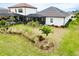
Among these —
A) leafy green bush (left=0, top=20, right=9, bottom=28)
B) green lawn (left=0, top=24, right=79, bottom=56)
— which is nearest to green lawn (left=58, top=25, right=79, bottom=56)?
green lawn (left=0, top=24, right=79, bottom=56)

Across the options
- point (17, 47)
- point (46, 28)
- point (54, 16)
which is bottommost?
point (17, 47)

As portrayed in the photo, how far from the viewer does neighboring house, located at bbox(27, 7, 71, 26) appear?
1.91 m

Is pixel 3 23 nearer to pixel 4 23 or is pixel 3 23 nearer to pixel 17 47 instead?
pixel 4 23

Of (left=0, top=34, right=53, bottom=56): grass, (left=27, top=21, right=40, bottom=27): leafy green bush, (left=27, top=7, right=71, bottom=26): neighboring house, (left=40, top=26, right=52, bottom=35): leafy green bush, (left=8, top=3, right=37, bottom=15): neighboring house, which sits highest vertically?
(left=8, top=3, right=37, bottom=15): neighboring house

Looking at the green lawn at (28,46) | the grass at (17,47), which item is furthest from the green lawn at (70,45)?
the grass at (17,47)

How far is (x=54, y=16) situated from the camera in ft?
6.28

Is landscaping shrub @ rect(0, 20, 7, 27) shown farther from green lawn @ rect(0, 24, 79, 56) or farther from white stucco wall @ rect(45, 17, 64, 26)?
white stucco wall @ rect(45, 17, 64, 26)

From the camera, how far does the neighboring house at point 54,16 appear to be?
1906 millimetres

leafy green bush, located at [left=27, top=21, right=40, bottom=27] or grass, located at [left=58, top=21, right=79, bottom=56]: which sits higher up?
leafy green bush, located at [left=27, top=21, right=40, bottom=27]

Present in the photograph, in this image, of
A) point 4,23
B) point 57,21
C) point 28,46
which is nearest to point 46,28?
point 57,21

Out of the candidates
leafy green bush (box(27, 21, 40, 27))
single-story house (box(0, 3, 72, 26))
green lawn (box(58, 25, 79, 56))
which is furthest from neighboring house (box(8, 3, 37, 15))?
green lawn (box(58, 25, 79, 56))

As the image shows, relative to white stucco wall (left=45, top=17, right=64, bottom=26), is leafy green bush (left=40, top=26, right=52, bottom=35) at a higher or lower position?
lower

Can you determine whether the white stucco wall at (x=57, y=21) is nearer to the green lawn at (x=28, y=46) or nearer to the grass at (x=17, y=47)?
the green lawn at (x=28, y=46)

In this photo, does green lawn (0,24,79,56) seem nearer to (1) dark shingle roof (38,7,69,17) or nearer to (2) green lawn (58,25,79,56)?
(2) green lawn (58,25,79,56)
